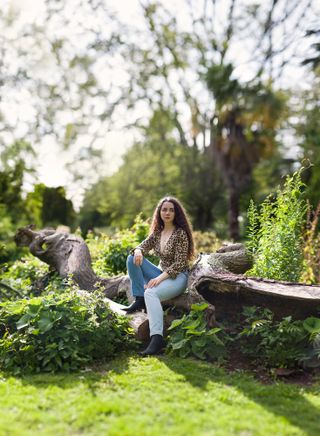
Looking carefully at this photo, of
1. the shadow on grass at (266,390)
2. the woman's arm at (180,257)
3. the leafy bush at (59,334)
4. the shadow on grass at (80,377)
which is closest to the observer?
the shadow on grass at (266,390)

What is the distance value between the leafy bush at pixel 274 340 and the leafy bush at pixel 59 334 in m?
1.34

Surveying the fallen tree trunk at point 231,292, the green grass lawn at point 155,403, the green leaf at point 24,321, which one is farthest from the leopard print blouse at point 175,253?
the green leaf at point 24,321

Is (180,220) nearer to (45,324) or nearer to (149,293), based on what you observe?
(149,293)

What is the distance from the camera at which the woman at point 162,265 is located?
18.9 feet

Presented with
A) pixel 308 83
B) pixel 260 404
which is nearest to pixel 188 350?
pixel 260 404

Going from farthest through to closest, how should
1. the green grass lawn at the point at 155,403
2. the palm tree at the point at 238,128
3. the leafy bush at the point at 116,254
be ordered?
the palm tree at the point at 238,128, the leafy bush at the point at 116,254, the green grass lawn at the point at 155,403

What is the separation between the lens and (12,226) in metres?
18.0

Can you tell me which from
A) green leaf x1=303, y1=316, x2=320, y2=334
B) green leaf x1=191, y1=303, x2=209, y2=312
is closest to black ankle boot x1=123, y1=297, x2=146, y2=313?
green leaf x1=191, y1=303, x2=209, y2=312

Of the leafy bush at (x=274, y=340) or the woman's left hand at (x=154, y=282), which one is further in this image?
the woman's left hand at (x=154, y=282)

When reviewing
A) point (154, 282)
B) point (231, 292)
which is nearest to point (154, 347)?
point (154, 282)

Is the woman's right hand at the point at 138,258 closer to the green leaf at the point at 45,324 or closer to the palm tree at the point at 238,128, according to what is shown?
the green leaf at the point at 45,324

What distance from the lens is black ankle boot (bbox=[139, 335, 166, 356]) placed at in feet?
18.1

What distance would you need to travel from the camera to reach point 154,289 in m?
5.85

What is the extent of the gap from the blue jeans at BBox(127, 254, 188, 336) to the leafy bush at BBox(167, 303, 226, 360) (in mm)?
191
